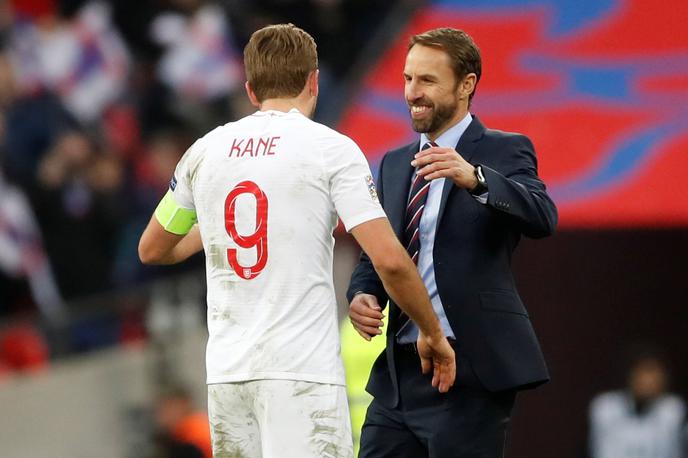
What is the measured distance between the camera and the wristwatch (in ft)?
13.7

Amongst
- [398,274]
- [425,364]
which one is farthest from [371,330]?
[398,274]

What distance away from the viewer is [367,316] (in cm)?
448

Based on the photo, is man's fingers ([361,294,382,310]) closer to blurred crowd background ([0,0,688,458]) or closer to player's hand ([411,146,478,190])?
player's hand ([411,146,478,190])

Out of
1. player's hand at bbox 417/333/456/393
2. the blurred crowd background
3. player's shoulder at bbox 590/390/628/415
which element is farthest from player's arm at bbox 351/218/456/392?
A: player's shoulder at bbox 590/390/628/415

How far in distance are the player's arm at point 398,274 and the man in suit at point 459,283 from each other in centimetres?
24

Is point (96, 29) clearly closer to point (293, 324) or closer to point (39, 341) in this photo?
point (39, 341)

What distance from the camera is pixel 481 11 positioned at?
11.1 metres

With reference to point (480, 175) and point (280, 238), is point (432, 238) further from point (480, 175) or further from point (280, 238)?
point (280, 238)


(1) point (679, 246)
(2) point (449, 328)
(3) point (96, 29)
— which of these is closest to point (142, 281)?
(3) point (96, 29)

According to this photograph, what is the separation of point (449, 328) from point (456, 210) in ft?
1.24

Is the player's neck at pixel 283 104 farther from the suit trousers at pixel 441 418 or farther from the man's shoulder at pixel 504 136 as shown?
the suit trousers at pixel 441 418

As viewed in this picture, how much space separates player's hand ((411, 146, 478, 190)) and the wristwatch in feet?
0.07

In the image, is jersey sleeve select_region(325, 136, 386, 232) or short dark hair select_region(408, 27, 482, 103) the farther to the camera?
short dark hair select_region(408, 27, 482, 103)

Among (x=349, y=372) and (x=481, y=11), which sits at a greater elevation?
(x=481, y=11)
